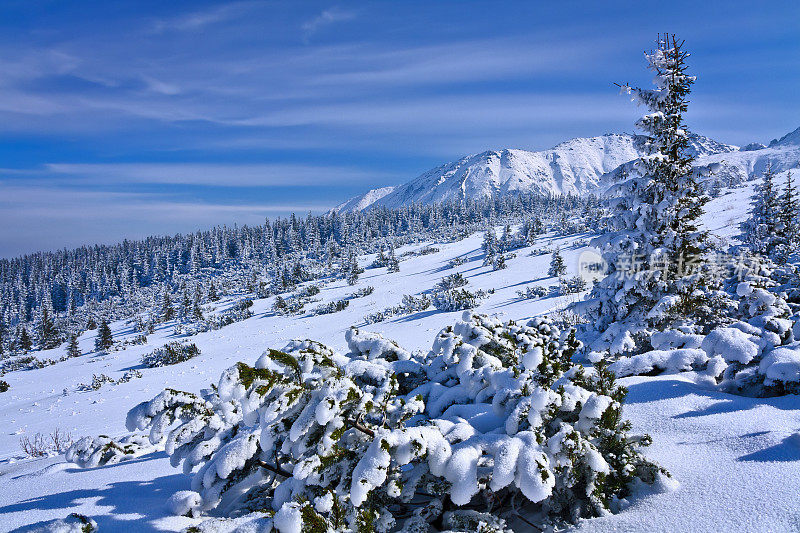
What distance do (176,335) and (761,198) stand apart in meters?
37.5

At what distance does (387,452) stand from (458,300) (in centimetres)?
1750

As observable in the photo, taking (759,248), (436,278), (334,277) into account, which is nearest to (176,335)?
(334,277)

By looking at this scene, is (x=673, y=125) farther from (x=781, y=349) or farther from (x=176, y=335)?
(x=176, y=335)

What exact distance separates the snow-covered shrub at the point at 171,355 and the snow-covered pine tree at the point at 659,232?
19274 millimetres

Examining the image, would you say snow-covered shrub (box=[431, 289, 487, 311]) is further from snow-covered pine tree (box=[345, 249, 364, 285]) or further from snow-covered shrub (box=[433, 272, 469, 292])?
snow-covered pine tree (box=[345, 249, 364, 285])

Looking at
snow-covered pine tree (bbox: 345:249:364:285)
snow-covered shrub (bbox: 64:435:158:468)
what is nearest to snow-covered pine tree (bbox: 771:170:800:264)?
snow-covered shrub (bbox: 64:435:158:468)

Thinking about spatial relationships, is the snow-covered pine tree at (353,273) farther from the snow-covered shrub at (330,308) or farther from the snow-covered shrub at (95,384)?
the snow-covered shrub at (95,384)

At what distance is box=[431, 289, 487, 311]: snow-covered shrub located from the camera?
19.0m

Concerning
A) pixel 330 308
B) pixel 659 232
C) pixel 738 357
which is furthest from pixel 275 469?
pixel 330 308

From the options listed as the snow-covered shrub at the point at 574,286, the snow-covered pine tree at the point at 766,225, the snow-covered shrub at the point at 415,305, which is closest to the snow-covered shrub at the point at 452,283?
the snow-covered shrub at the point at 415,305

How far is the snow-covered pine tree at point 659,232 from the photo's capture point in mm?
7305

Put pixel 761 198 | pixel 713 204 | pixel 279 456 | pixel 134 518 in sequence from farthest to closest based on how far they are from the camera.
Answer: pixel 713 204, pixel 761 198, pixel 279 456, pixel 134 518

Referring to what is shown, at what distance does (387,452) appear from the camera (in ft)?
6.77

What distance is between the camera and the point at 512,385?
8.29ft
